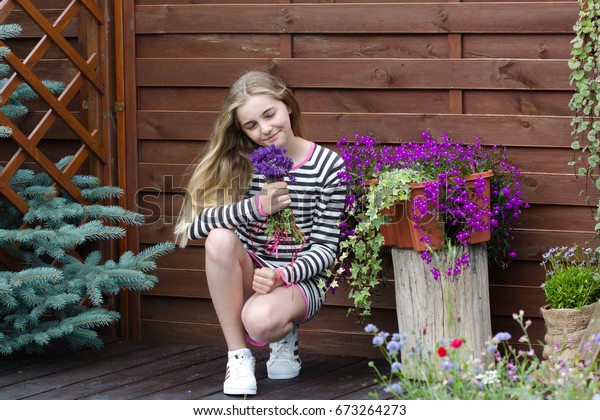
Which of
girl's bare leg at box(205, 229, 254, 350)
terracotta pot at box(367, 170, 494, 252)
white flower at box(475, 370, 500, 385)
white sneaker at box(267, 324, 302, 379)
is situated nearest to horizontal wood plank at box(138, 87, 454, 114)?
terracotta pot at box(367, 170, 494, 252)

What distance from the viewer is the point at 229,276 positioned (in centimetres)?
336

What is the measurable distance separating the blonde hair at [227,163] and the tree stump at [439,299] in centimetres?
64

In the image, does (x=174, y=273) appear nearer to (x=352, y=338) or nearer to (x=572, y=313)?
(x=352, y=338)

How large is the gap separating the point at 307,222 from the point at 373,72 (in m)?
0.73

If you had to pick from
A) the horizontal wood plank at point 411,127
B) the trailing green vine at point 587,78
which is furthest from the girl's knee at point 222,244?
the trailing green vine at point 587,78

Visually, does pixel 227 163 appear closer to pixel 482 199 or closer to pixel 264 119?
pixel 264 119

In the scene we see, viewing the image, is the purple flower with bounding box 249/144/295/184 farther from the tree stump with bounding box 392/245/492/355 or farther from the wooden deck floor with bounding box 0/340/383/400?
the wooden deck floor with bounding box 0/340/383/400

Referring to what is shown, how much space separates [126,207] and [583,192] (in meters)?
1.98

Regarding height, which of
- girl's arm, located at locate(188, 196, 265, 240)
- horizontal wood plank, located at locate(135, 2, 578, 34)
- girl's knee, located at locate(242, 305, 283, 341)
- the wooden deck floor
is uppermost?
horizontal wood plank, located at locate(135, 2, 578, 34)

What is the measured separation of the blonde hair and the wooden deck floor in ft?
1.93

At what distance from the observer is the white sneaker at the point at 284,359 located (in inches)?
140

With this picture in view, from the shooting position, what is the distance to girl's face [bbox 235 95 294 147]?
3.39 m

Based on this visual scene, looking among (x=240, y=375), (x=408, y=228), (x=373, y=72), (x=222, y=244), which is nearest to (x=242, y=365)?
(x=240, y=375)

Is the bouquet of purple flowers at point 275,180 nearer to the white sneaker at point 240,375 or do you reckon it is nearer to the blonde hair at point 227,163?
the blonde hair at point 227,163
